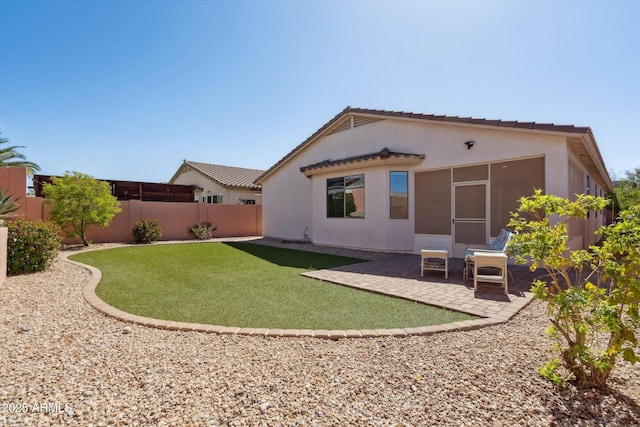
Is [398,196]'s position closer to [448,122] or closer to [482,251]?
[448,122]

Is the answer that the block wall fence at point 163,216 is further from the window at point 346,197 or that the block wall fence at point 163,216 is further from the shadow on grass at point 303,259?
the window at point 346,197

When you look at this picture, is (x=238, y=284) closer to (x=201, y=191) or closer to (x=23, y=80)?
(x=23, y=80)

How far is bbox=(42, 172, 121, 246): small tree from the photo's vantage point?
13.2 meters

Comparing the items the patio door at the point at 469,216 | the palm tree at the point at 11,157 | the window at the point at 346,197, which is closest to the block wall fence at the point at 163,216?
the palm tree at the point at 11,157

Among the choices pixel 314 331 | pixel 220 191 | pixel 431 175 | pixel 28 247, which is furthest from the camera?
pixel 220 191

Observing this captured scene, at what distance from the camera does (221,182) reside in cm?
2314

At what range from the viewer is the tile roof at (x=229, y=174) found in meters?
23.8

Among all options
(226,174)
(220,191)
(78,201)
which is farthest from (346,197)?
(226,174)

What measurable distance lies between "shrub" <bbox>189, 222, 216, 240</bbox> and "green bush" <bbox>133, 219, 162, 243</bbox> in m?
2.41

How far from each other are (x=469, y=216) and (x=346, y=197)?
5.23 meters

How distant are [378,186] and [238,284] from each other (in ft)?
24.0

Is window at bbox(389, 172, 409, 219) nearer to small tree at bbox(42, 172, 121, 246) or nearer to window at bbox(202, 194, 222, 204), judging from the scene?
small tree at bbox(42, 172, 121, 246)

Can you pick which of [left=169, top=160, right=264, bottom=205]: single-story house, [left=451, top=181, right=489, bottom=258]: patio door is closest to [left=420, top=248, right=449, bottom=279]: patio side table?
[left=451, top=181, right=489, bottom=258]: patio door

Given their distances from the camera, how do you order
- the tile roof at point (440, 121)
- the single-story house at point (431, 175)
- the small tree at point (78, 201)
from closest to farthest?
the tile roof at point (440, 121), the single-story house at point (431, 175), the small tree at point (78, 201)
